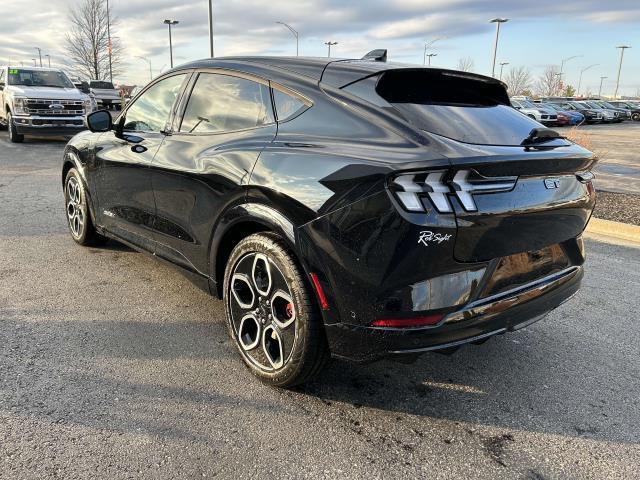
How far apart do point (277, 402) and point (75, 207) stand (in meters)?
3.49

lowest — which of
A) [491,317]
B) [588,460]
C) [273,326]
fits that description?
[588,460]

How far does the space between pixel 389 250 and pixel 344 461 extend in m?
0.96

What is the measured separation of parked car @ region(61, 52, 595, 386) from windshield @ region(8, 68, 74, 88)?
560 inches

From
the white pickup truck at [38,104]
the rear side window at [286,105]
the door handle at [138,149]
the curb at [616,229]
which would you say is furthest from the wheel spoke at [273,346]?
the white pickup truck at [38,104]

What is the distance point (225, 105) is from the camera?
330 cm

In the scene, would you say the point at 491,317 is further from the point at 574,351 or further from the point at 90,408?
the point at 90,408

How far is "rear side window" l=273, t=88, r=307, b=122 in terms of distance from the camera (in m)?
2.84

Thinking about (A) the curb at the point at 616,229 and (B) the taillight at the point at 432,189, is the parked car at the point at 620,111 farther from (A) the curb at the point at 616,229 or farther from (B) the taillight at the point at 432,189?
(B) the taillight at the point at 432,189

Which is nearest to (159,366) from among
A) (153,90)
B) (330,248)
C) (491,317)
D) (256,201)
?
(256,201)

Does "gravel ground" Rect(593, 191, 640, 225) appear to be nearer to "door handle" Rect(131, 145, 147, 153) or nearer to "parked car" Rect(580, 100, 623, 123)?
"door handle" Rect(131, 145, 147, 153)

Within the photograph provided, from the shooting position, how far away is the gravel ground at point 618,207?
23.1ft

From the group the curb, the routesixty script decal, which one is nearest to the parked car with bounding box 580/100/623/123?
the curb

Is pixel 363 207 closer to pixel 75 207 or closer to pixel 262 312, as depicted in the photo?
pixel 262 312

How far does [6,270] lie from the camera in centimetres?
453
